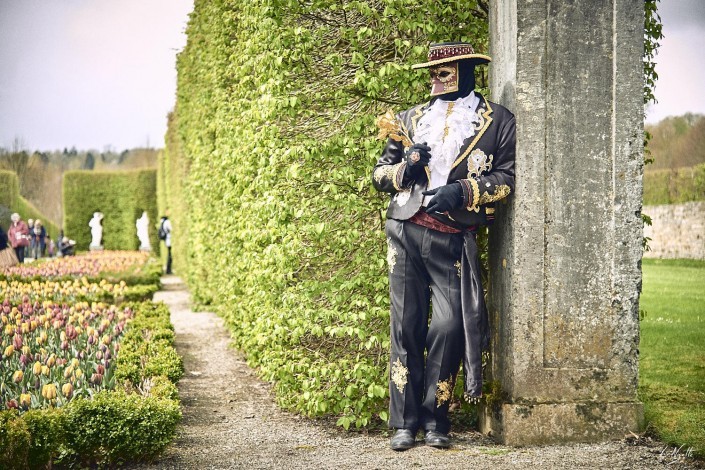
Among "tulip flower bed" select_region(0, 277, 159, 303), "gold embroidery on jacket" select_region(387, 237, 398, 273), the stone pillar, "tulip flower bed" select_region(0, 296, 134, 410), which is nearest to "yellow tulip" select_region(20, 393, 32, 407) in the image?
"tulip flower bed" select_region(0, 296, 134, 410)

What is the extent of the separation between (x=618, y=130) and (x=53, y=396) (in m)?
3.59

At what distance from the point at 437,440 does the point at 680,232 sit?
14.3 feet

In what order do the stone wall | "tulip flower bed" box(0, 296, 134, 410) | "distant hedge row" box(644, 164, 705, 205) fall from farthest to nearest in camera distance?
"distant hedge row" box(644, 164, 705, 205), the stone wall, "tulip flower bed" box(0, 296, 134, 410)

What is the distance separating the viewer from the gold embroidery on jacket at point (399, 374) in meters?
4.24

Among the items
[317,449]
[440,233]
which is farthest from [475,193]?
[317,449]

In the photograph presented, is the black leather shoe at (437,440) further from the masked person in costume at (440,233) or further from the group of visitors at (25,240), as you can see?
the group of visitors at (25,240)

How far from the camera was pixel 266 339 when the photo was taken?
17.4ft

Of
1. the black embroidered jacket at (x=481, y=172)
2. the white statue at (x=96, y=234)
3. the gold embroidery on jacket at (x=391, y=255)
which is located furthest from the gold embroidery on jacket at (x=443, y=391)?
the white statue at (x=96, y=234)

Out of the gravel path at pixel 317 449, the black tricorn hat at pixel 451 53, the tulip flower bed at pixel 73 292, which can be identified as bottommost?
the gravel path at pixel 317 449

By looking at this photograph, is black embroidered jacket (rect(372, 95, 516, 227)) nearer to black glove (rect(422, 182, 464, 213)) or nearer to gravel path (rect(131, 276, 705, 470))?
black glove (rect(422, 182, 464, 213))

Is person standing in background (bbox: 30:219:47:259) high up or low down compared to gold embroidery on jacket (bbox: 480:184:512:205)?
down

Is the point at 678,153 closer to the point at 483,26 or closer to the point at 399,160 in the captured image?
the point at 483,26

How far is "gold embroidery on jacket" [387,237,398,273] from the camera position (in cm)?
429

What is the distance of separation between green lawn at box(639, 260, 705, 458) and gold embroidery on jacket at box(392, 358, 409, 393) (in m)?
1.84
